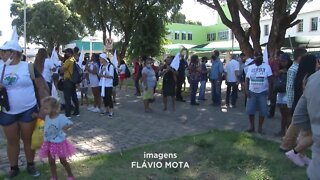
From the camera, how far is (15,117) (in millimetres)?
5211

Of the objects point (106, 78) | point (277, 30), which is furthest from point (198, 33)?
point (106, 78)

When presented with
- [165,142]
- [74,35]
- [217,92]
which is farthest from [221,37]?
[165,142]

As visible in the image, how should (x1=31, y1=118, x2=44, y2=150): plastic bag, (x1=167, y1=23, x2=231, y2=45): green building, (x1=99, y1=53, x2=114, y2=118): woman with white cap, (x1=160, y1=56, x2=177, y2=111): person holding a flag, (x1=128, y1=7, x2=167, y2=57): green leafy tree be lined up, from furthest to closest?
(x1=167, y1=23, x2=231, y2=45): green building < (x1=128, y1=7, x2=167, y2=57): green leafy tree < (x1=160, y1=56, x2=177, y2=111): person holding a flag < (x1=99, y1=53, x2=114, y2=118): woman with white cap < (x1=31, y1=118, x2=44, y2=150): plastic bag

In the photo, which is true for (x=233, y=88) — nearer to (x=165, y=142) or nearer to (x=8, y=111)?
(x=165, y=142)

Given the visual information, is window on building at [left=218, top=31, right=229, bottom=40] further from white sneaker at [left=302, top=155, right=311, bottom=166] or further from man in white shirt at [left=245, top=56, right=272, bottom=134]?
white sneaker at [left=302, top=155, right=311, bottom=166]

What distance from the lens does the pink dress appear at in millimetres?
5074

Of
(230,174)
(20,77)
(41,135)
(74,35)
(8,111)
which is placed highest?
(74,35)

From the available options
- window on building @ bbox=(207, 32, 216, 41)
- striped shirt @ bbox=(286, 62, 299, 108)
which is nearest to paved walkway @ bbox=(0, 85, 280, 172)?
striped shirt @ bbox=(286, 62, 299, 108)

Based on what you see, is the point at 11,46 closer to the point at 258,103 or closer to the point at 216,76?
the point at 258,103

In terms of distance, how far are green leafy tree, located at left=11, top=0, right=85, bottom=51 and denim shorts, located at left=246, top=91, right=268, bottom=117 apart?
39.0 metres

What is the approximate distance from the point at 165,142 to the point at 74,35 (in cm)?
4230

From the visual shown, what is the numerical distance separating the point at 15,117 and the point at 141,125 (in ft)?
14.3

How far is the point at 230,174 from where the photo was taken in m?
5.64

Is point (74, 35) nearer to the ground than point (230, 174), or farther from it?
farther from it
